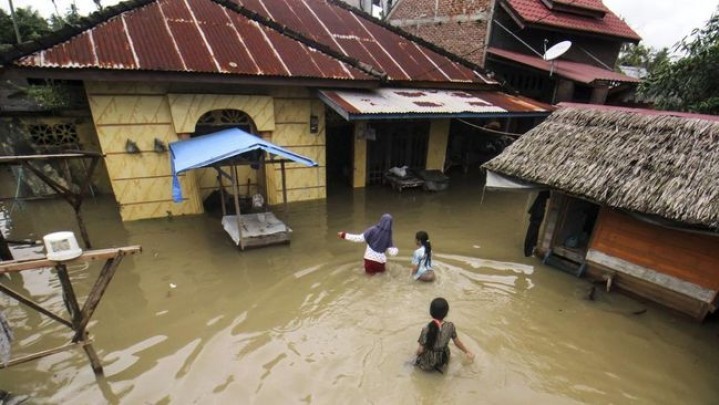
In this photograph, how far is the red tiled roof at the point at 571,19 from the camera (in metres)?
13.7

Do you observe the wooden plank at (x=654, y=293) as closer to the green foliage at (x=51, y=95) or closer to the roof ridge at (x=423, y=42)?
the roof ridge at (x=423, y=42)

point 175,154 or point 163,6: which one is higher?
point 163,6

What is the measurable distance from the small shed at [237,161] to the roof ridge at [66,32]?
3.00 m

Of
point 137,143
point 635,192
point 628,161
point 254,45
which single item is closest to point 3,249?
point 137,143

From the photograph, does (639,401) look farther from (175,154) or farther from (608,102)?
(608,102)

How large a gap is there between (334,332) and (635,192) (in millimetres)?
5407

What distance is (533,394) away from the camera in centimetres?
468

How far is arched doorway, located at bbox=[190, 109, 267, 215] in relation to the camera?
9.70 metres

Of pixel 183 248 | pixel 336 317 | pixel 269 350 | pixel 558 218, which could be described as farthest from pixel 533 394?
pixel 183 248

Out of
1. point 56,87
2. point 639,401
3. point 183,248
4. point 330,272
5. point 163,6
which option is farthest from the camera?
point 56,87

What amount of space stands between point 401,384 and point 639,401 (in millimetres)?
3033

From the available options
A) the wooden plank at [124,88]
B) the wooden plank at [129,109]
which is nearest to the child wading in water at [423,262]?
the wooden plank at [129,109]

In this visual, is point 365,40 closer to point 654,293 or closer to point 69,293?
point 654,293

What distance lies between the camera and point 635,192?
5.99 metres
